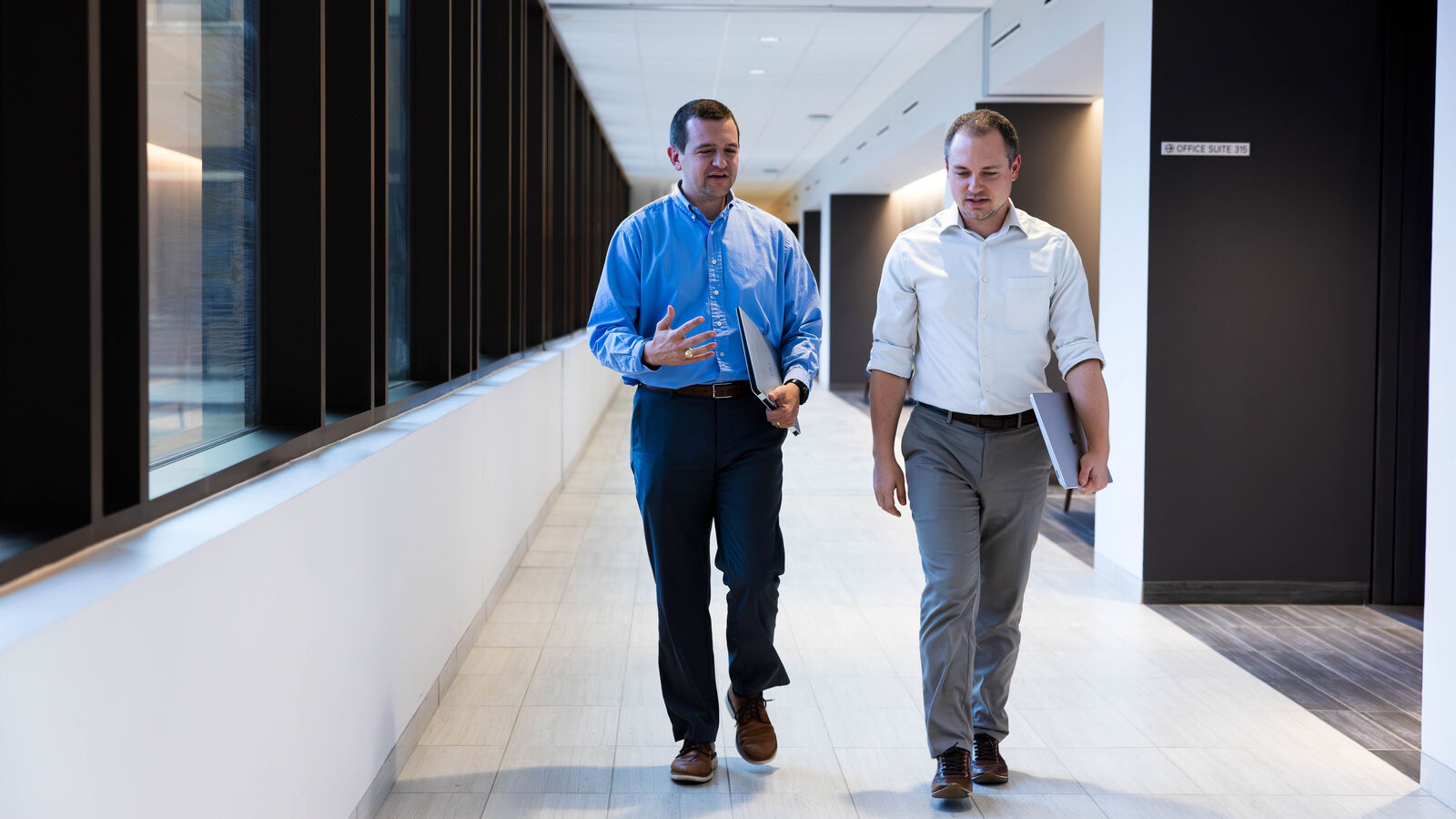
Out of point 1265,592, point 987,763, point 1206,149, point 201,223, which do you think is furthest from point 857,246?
point 201,223

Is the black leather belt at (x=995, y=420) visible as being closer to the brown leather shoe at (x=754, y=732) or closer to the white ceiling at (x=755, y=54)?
the brown leather shoe at (x=754, y=732)

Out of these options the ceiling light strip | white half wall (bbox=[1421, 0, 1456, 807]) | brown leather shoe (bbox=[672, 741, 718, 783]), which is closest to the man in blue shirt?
brown leather shoe (bbox=[672, 741, 718, 783])

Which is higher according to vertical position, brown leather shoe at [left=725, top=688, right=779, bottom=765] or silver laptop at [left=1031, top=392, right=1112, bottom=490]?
silver laptop at [left=1031, top=392, right=1112, bottom=490]

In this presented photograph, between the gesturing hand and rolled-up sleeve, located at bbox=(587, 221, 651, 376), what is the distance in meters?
0.16

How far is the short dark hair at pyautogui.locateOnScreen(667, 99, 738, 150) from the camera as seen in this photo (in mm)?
2867

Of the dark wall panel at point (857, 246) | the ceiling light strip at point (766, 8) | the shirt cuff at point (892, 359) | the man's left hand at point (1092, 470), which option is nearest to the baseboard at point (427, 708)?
the shirt cuff at point (892, 359)

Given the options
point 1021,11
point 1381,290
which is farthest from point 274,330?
point 1021,11

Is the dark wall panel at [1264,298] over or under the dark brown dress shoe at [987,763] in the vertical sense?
over

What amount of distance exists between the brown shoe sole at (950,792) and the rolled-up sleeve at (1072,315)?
1.01 metres

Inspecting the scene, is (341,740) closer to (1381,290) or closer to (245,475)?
(245,475)

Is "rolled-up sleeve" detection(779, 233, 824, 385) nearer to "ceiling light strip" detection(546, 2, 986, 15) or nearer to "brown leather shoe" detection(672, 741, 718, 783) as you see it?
"brown leather shoe" detection(672, 741, 718, 783)

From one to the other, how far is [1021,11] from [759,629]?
16.0 ft

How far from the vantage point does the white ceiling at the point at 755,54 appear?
25.0 feet

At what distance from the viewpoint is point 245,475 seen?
2.38 metres
